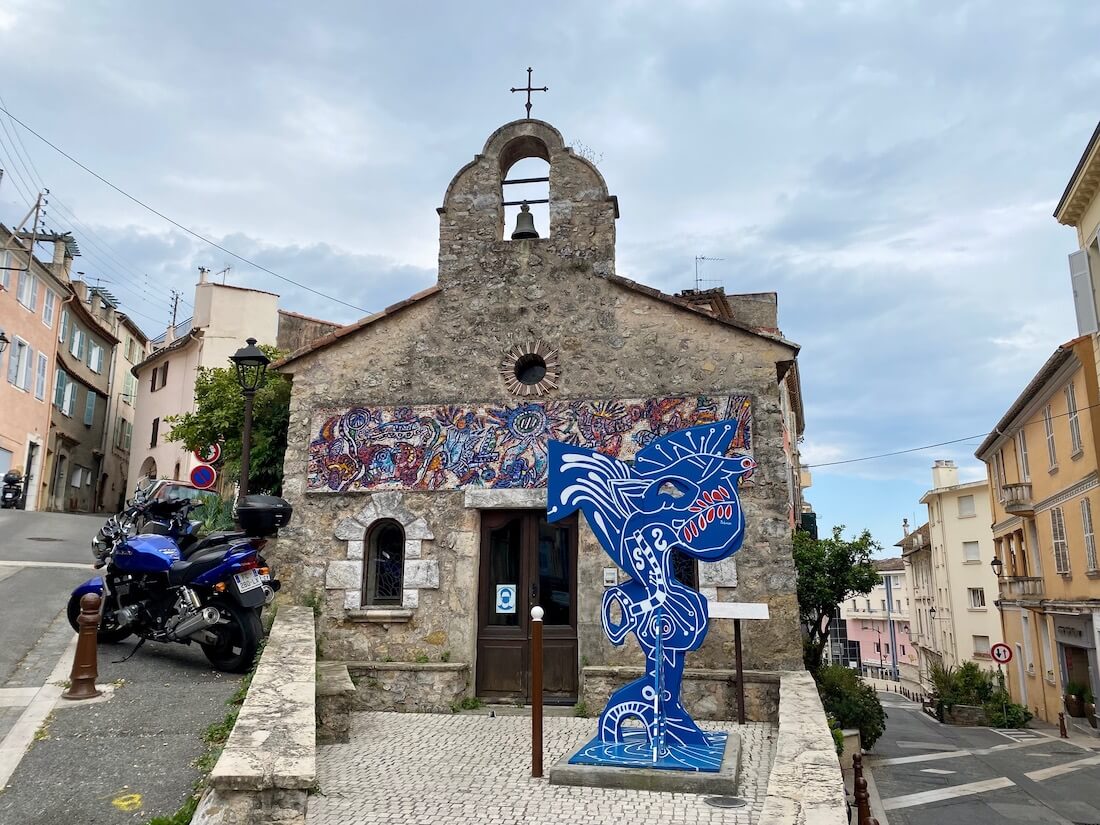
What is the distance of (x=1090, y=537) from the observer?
20.2 metres

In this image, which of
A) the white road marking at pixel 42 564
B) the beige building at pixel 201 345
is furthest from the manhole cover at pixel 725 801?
the beige building at pixel 201 345

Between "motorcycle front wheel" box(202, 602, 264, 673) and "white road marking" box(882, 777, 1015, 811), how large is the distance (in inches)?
371

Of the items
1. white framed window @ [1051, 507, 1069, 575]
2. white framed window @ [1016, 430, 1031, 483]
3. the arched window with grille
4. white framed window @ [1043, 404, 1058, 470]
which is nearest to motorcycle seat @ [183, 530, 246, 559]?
the arched window with grille

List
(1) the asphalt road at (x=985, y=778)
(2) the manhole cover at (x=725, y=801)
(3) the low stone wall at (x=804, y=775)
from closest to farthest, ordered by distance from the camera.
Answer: (3) the low stone wall at (x=804, y=775), (2) the manhole cover at (x=725, y=801), (1) the asphalt road at (x=985, y=778)

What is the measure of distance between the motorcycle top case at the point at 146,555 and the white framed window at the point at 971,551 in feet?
129

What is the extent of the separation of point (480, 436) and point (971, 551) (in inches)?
1463

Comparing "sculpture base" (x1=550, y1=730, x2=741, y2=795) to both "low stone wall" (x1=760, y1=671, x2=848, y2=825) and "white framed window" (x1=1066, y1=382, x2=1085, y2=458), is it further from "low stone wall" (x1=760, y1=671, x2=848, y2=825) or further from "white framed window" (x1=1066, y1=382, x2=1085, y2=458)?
"white framed window" (x1=1066, y1=382, x2=1085, y2=458)

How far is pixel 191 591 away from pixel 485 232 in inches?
207

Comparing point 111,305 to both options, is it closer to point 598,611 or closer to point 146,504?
point 146,504

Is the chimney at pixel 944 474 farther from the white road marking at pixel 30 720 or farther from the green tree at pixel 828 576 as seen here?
the white road marking at pixel 30 720

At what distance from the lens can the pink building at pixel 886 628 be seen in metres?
63.9

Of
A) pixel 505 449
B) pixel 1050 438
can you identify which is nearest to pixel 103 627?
pixel 505 449

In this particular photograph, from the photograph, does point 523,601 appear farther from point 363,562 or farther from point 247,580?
point 247,580

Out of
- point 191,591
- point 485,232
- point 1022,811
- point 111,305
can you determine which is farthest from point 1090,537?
point 111,305
